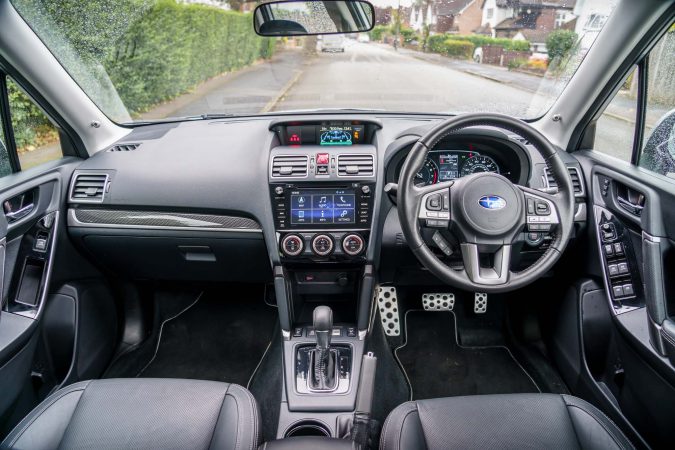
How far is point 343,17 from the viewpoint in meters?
2.50

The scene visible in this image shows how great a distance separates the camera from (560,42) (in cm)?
276

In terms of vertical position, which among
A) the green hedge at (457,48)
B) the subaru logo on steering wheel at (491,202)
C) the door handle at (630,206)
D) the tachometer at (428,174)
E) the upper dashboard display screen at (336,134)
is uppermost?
the green hedge at (457,48)

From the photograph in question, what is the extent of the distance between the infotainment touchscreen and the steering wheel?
0.67 metres

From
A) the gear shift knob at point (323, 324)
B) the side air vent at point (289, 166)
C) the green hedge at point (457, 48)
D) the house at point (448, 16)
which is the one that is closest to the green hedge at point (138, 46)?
the side air vent at point (289, 166)

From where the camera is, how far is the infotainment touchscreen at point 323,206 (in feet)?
8.37

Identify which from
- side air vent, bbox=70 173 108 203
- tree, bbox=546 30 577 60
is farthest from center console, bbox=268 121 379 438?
tree, bbox=546 30 577 60

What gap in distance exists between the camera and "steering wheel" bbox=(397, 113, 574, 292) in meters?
1.85

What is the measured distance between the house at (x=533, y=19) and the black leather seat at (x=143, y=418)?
251 cm

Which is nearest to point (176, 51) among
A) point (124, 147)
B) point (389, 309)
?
point (124, 147)

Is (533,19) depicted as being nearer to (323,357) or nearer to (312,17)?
(312,17)

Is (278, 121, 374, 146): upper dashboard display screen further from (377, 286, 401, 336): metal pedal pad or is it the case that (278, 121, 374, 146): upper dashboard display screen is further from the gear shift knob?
(377, 286, 401, 336): metal pedal pad

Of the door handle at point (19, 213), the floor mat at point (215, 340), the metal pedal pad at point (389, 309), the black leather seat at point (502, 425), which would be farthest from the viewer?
the metal pedal pad at point (389, 309)

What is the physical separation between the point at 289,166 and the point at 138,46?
84.4 inches

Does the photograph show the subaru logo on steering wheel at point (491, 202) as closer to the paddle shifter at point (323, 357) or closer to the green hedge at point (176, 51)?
the paddle shifter at point (323, 357)
